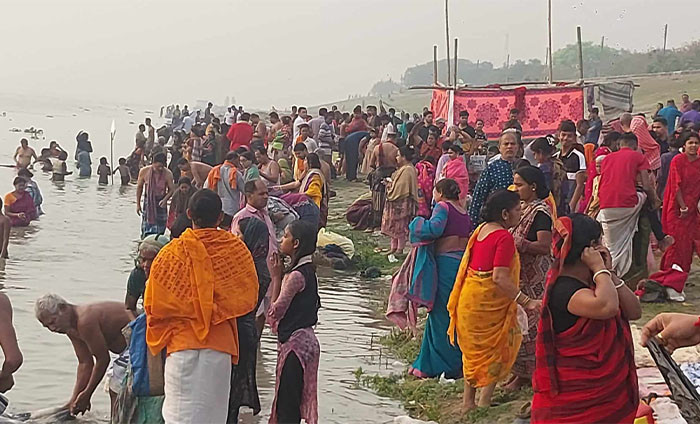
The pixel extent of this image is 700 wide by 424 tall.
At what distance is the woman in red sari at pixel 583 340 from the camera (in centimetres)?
429

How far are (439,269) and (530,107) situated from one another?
1060 centimetres

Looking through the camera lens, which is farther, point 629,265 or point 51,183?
point 51,183

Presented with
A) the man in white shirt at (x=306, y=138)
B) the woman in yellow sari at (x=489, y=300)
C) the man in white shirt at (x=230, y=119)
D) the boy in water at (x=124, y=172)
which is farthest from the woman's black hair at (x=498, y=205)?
the boy in water at (x=124, y=172)

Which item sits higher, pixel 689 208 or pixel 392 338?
pixel 689 208

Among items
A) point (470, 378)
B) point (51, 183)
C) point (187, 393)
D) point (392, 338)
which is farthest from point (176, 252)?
point (51, 183)

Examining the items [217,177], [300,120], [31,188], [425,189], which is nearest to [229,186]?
[217,177]

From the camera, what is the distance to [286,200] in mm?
10156

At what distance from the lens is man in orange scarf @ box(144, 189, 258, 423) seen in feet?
16.1

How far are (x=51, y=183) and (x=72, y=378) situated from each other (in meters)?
19.1

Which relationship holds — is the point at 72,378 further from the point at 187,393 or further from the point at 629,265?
the point at 629,265

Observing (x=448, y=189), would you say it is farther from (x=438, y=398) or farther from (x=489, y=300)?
(x=438, y=398)

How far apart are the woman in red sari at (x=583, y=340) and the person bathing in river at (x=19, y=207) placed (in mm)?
13852

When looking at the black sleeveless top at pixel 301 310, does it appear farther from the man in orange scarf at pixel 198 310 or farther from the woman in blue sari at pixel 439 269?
the woman in blue sari at pixel 439 269

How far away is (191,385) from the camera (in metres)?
5.00
